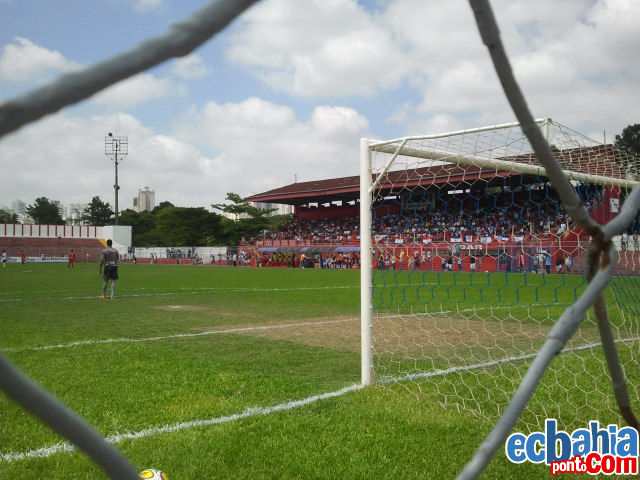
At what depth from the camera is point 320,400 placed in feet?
15.8

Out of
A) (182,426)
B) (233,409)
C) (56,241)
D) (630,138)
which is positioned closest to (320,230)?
(630,138)

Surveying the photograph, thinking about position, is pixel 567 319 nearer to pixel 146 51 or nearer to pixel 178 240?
pixel 146 51

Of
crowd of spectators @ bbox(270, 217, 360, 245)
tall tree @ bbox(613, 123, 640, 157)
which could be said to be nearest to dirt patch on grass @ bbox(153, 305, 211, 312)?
crowd of spectators @ bbox(270, 217, 360, 245)

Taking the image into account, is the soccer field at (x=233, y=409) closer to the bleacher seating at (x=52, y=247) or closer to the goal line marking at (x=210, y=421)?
the goal line marking at (x=210, y=421)

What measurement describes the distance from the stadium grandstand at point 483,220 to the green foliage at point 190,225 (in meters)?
29.5

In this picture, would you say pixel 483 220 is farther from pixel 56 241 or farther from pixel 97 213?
pixel 97 213

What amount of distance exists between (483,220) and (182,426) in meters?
14.5

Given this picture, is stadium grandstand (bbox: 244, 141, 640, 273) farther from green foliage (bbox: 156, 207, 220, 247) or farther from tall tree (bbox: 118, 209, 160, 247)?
tall tree (bbox: 118, 209, 160, 247)

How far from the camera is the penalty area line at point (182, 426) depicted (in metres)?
3.62

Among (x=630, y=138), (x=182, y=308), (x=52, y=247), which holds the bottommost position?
(x=182, y=308)

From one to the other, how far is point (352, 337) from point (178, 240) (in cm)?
6859

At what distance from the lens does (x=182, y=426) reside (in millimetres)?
4172

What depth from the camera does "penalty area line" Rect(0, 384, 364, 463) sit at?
3615 millimetres

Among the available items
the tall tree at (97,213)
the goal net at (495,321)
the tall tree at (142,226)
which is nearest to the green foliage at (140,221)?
the tall tree at (142,226)
